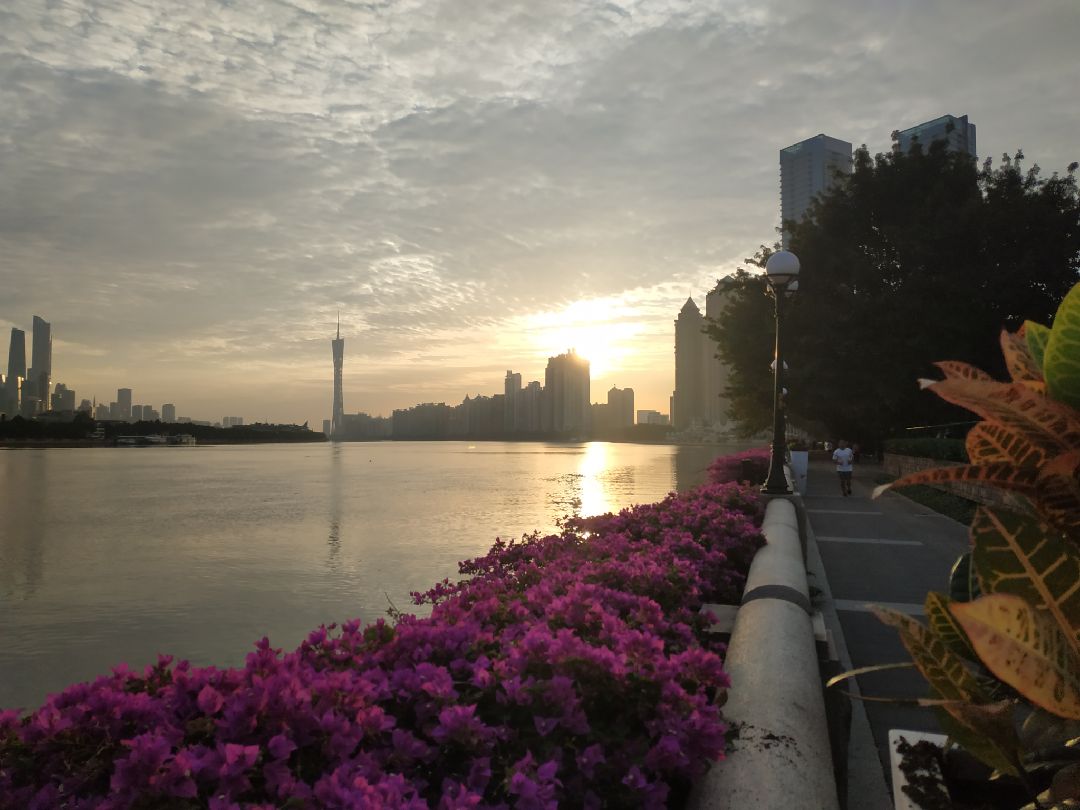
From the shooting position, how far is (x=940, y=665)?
114 cm

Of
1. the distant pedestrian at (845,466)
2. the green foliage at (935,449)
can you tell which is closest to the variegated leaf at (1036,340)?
the green foliage at (935,449)

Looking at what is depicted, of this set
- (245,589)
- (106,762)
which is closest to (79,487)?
(245,589)

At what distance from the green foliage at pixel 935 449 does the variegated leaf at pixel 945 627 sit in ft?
55.4

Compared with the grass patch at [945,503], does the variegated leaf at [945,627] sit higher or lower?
higher

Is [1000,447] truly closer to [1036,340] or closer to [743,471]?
[1036,340]

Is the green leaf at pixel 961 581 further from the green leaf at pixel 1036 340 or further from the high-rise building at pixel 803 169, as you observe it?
the high-rise building at pixel 803 169

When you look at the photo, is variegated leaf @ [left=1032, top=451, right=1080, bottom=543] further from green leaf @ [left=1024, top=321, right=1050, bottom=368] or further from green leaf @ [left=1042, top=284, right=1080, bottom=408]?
green leaf @ [left=1024, top=321, right=1050, bottom=368]

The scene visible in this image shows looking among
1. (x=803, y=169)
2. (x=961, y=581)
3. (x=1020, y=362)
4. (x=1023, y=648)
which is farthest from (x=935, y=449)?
(x=803, y=169)

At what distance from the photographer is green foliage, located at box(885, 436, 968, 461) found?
18609mm

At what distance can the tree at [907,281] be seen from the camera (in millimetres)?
27141

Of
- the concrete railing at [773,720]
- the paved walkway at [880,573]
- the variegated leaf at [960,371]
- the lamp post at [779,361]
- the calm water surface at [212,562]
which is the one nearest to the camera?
the variegated leaf at [960,371]

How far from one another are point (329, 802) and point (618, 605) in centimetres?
223

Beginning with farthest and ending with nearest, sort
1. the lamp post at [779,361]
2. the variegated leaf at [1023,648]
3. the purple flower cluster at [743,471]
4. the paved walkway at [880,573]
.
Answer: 1. the purple flower cluster at [743,471]
2. the lamp post at [779,361]
3. the paved walkway at [880,573]
4. the variegated leaf at [1023,648]

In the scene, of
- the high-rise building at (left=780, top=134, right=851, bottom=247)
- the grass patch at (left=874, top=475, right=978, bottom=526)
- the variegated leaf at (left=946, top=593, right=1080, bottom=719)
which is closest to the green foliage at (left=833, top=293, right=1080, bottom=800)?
the variegated leaf at (left=946, top=593, right=1080, bottom=719)
